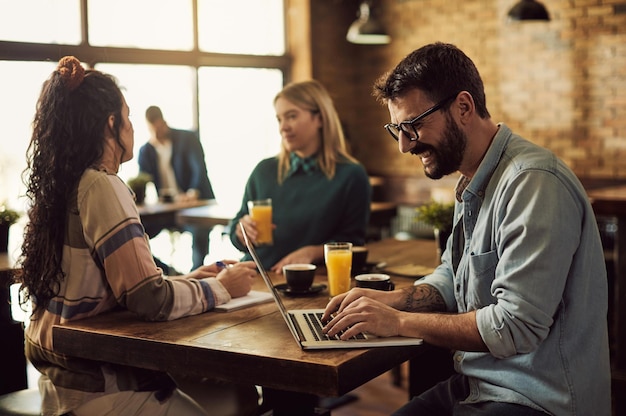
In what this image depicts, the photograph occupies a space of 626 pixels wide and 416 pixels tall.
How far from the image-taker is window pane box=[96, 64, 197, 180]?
21.2ft

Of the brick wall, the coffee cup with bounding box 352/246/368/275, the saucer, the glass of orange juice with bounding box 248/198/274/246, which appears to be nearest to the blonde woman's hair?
the glass of orange juice with bounding box 248/198/274/246

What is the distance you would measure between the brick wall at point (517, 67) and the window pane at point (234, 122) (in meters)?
0.61

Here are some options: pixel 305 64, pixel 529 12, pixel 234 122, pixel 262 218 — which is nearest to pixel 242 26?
pixel 305 64

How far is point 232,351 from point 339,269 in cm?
62

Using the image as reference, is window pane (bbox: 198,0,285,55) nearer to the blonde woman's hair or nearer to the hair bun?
the blonde woman's hair

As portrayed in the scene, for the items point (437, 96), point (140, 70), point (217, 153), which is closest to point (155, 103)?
point (140, 70)

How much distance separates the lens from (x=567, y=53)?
22.7ft

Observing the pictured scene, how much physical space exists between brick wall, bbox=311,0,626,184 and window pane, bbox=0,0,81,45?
2527 millimetres

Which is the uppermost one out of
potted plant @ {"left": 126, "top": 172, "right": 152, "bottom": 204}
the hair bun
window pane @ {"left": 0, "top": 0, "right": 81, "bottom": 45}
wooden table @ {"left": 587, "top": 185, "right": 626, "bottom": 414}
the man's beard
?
window pane @ {"left": 0, "top": 0, "right": 81, "bottom": 45}

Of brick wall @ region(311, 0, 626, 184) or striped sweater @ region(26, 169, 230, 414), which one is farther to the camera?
brick wall @ region(311, 0, 626, 184)

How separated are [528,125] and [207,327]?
575 cm

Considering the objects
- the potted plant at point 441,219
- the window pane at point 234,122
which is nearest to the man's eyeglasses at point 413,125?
the potted plant at point 441,219

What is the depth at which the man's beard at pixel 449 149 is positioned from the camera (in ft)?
6.20

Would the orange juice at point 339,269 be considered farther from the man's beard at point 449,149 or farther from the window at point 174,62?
the window at point 174,62
